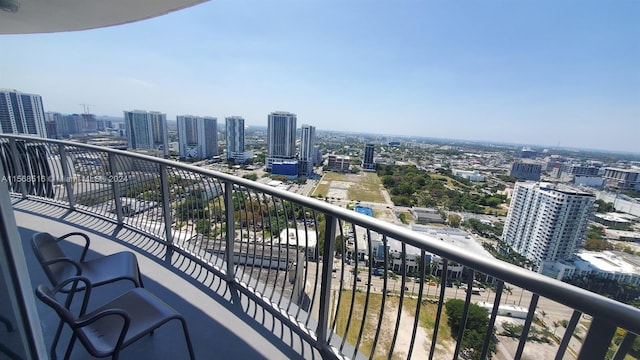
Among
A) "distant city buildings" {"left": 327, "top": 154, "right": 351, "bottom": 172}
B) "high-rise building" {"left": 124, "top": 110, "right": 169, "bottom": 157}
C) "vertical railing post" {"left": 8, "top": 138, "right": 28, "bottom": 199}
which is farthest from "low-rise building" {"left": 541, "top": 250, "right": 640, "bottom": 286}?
"high-rise building" {"left": 124, "top": 110, "right": 169, "bottom": 157}

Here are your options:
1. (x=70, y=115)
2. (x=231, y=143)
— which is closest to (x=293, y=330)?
(x=70, y=115)

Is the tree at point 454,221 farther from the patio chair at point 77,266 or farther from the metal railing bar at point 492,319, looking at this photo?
the patio chair at point 77,266

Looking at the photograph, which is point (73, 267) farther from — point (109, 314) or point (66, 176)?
point (66, 176)

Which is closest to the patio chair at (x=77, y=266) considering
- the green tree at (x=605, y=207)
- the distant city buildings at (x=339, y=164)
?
the green tree at (x=605, y=207)

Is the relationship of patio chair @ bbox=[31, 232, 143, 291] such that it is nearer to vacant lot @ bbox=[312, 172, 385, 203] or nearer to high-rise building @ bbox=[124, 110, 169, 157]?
vacant lot @ bbox=[312, 172, 385, 203]

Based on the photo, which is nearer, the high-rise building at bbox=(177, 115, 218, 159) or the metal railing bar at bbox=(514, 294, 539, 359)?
the metal railing bar at bbox=(514, 294, 539, 359)

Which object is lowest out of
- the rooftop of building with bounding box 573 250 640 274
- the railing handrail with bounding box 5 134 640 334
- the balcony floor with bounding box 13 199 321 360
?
the rooftop of building with bounding box 573 250 640 274

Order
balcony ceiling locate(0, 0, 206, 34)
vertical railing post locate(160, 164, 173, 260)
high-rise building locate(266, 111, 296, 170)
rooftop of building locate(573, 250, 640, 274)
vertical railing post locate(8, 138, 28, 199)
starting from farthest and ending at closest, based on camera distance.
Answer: high-rise building locate(266, 111, 296, 170) → rooftop of building locate(573, 250, 640, 274) → vertical railing post locate(8, 138, 28, 199) → vertical railing post locate(160, 164, 173, 260) → balcony ceiling locate(0, 0, 206, 34)
